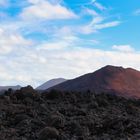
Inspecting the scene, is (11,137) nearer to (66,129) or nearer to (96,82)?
(66,129)

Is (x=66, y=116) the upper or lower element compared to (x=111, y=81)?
lower

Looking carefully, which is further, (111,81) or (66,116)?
(111,81)

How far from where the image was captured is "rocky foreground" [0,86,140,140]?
11.1 meters

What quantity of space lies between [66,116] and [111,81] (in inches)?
2581

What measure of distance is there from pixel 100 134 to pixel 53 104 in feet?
13.2

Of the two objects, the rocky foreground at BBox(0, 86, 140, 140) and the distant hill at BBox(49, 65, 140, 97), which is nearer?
the rocky foreground at BBox(0, 86, 140, 140)

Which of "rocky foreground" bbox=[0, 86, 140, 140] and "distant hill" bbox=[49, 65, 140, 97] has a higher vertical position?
"distant hill" bbox=[49, 65, 140, 97]

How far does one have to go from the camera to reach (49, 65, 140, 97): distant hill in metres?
73.3

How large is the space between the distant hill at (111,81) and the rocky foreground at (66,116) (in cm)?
5352

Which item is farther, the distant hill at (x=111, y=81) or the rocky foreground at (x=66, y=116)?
the distant hill at (x=111, y=81)

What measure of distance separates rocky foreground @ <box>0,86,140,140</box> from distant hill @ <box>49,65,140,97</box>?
53.5 metres

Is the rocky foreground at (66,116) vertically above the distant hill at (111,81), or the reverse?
the distant hill at (111,81)

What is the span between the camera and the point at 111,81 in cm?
7825

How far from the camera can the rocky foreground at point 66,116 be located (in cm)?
1109
